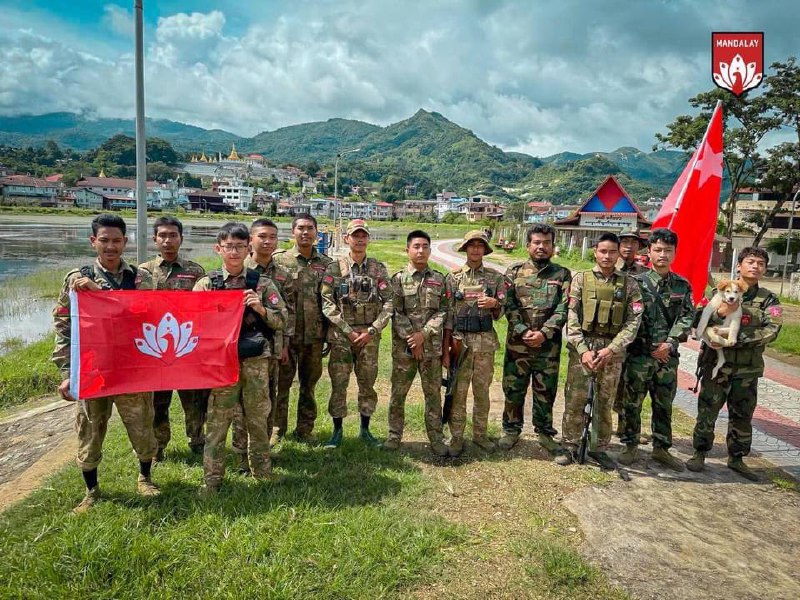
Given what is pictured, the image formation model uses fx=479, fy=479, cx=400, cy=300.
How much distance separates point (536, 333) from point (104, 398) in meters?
3.66

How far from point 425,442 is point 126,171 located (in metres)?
145

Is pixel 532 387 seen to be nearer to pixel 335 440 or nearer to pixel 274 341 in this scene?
pixel 335 440

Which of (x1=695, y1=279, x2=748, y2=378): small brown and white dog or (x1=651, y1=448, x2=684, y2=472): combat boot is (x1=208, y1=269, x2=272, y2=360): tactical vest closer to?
(x1=651, y1=448, x2=684, y2=472): combat boot

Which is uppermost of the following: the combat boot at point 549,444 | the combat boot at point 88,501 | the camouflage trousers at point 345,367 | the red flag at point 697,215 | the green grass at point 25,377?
the red flag at point 697,215

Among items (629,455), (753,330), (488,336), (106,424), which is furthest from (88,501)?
(753,330)

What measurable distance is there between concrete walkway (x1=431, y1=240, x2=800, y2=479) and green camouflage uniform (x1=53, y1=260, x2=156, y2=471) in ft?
18.8

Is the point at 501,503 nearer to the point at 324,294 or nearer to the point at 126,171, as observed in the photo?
the point at 324,294

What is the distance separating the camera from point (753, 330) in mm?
4336

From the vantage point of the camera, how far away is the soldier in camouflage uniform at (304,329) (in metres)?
4.75

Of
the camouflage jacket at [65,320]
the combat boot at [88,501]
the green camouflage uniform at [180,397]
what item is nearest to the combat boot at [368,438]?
the green camouflage uniform at [180,397]

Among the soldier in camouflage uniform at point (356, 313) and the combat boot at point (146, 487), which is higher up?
the soldier in camouflage uniform at point (356, 313)

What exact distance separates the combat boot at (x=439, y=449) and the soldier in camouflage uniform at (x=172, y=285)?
2186 mm

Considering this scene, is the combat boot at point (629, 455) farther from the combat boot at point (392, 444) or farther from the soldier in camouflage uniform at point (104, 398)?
the soldier in camouflage uniform at point (104, 398)

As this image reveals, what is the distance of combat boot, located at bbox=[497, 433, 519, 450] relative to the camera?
4.78 meters
